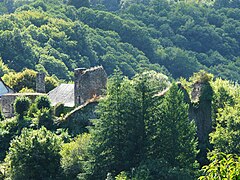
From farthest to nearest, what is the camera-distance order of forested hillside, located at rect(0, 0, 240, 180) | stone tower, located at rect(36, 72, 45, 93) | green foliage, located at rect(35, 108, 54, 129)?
stone tower, located at rect(36, 72, 45, 93) → green foliage, located at rect(35, 108, 54, 129) → forested hillside, located at rect(0, 0, 240, 180)

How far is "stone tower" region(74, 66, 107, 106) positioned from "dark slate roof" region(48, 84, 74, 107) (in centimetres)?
101

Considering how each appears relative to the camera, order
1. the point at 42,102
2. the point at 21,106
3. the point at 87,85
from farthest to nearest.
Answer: the point at 87,85 → the point at 21,106 → the point at 42,102

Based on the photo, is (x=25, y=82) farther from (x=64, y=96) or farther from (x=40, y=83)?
(x=64, y=96)

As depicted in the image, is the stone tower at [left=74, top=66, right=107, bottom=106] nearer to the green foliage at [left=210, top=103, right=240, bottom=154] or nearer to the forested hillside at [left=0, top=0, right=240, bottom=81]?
the green foliage at [left=210, top=103, right=240, bottom=154]

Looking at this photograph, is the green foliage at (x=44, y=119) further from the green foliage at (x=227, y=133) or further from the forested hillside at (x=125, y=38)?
the forested hillside at (x=125, y=38)

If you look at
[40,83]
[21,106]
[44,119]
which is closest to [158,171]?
[44,119]

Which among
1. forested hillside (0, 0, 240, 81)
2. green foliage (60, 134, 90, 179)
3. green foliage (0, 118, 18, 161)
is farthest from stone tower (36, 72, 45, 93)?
forested hillside (0, 0, 240, 81)

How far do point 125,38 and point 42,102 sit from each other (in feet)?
384

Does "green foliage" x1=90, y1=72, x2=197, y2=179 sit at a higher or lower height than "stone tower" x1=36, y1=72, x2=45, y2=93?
lower

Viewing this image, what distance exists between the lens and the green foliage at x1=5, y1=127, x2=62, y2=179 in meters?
46.3

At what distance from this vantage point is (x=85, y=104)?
174ft

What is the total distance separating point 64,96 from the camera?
61.8m

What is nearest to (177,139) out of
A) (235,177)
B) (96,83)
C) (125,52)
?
(96,83)

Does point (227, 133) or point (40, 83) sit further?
point (40, 83)
